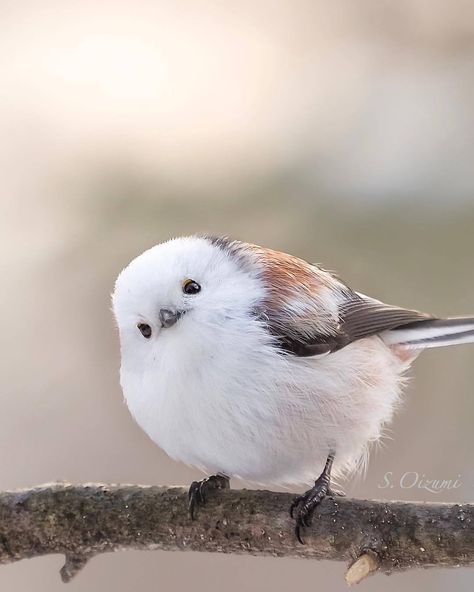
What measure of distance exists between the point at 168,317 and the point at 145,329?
8 cm

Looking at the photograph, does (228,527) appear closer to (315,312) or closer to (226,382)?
(226,382)

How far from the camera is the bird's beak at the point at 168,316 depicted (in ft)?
5.65

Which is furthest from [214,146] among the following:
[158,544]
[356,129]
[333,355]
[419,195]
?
[158,544]

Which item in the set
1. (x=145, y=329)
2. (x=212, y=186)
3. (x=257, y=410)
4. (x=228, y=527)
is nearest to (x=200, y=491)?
(x=228, y=527)

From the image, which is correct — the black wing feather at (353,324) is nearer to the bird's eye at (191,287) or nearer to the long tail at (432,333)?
the long tail at (432,333)

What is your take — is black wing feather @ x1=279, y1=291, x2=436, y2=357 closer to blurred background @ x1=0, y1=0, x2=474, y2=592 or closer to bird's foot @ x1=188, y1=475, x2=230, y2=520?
bird's foot @ x1=188, y1=475, x2=230, y2=520

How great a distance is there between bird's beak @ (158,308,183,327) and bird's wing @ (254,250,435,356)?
214mm

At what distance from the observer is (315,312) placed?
6.34 feet

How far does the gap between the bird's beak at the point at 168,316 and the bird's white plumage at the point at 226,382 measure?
11 millimetres

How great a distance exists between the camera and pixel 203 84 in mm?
3156

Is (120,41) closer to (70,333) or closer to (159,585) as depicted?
(70,333)

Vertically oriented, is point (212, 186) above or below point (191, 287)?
above

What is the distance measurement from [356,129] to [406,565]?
1.93 m

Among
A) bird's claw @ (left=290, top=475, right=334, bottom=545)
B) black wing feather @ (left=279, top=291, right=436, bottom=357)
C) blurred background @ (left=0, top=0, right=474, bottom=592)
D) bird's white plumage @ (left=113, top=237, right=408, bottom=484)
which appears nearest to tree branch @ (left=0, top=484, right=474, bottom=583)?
bird's claw @ (left=290, top=475, right=334, bottom=545)
